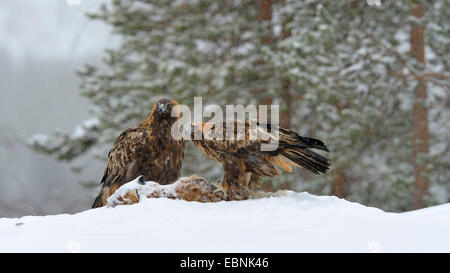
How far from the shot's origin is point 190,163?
10023 millimetres

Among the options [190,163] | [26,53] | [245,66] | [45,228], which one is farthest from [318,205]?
[26,53]

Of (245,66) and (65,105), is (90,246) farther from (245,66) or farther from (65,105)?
(65,105)

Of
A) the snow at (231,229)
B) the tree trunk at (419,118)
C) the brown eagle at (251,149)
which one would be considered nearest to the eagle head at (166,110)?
the brown eagle at (251,149)

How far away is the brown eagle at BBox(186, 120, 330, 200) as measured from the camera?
3.28 m

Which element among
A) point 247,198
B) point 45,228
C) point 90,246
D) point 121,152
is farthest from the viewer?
point 121,152

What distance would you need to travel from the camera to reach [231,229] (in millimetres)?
2600

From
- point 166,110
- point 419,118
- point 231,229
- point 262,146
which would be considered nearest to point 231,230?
point 231,229

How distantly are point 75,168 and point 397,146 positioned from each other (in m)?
7.14

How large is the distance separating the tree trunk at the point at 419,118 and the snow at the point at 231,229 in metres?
6.94

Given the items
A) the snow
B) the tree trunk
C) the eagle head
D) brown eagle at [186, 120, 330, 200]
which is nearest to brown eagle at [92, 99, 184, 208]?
the eagle head

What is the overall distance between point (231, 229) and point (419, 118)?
8.37m

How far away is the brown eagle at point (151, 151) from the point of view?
417cm

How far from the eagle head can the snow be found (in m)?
1.04
